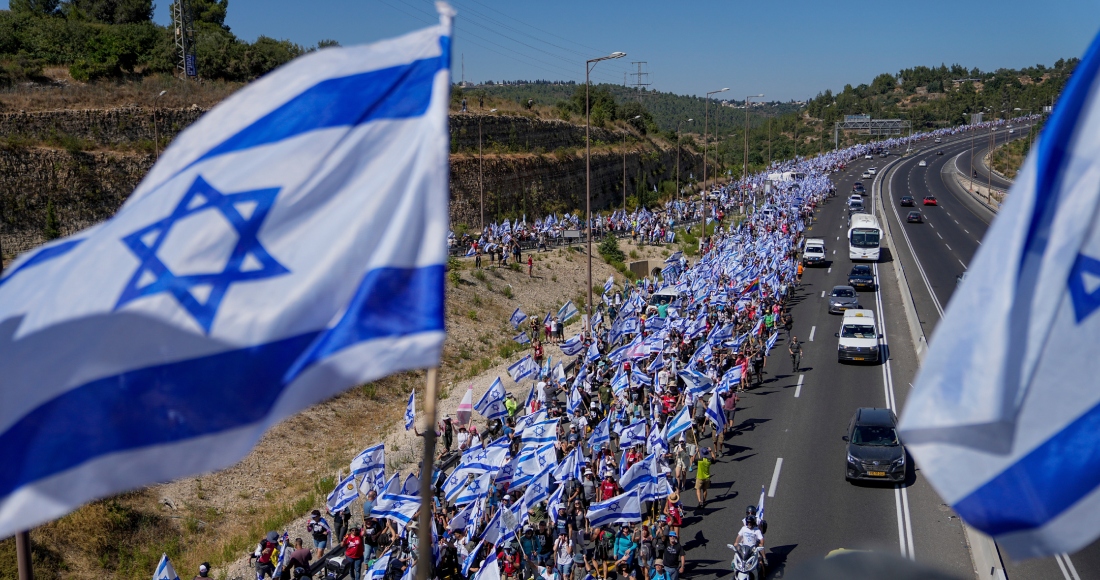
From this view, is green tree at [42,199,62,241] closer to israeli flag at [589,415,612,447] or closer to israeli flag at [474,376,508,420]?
israeli flag at [474,376,508,420]

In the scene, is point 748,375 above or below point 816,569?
below

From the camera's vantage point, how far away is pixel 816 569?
389 cm

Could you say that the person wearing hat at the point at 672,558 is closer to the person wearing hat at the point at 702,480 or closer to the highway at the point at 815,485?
the highway at the point at 815,485

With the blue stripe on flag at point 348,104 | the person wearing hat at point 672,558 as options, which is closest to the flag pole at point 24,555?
the blue stripe on flag at point 348,104

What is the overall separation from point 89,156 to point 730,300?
3657cm

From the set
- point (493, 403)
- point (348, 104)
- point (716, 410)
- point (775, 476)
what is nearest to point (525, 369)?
point (493, 403)

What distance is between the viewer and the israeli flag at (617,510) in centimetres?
1484

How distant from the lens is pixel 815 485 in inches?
766

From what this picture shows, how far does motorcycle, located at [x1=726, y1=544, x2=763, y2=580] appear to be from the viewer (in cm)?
1448

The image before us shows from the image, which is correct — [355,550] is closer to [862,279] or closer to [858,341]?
[858,341]

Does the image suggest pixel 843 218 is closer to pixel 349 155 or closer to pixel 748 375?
pixel 748 375

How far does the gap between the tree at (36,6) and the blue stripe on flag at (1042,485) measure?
8478 cm

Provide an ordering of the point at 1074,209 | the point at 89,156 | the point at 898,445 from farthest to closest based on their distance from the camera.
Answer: the point at 89,156 < the point at 898,445 < the point at 1074,209

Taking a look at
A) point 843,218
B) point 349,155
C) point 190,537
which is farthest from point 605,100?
point 349,155
